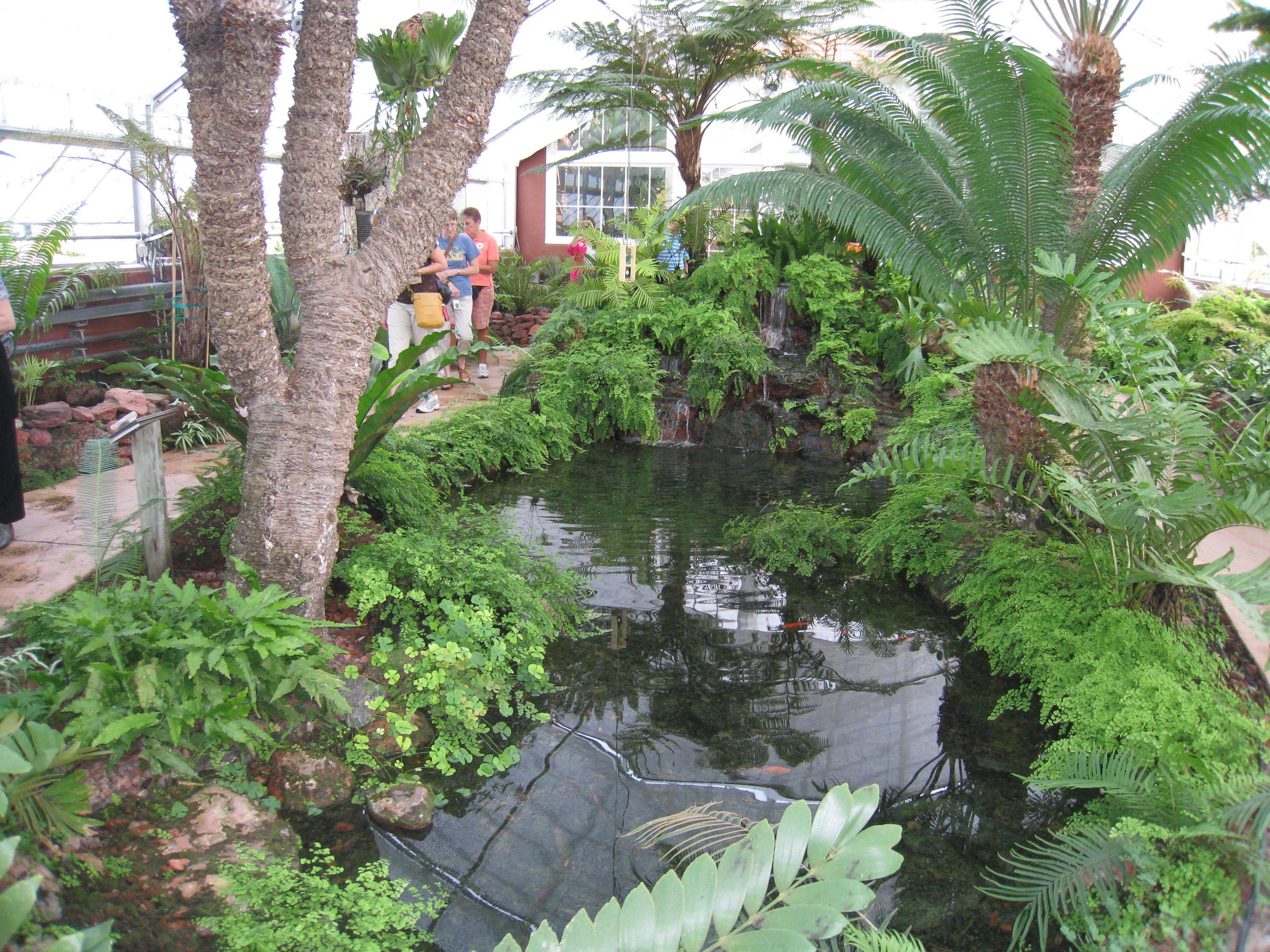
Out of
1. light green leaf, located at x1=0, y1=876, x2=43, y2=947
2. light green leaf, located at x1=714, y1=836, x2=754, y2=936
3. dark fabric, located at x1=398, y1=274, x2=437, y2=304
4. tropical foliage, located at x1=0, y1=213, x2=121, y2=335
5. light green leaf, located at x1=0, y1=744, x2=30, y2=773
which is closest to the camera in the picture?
light green leaf, located at x1=0, y1=876, x2=43, y2=947

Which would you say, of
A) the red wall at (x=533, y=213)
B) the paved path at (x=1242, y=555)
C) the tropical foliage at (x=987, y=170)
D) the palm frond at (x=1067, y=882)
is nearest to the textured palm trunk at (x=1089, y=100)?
the tropical foliage at (x=987, y=170)

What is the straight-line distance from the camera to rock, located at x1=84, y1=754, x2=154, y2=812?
2535 millimetres

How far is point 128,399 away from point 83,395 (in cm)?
28

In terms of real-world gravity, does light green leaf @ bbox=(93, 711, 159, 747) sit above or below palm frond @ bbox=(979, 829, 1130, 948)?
above

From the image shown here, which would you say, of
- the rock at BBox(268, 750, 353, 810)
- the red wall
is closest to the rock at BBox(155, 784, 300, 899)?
the rock at BBox(268, 750, 353, 810)

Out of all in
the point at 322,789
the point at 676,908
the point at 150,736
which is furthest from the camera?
the point at 322,789

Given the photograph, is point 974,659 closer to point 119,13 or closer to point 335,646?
point 335,646

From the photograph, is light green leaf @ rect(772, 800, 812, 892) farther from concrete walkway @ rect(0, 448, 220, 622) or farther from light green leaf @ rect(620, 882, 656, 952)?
concrete walkway @ rect(0, 448, 220, 622)

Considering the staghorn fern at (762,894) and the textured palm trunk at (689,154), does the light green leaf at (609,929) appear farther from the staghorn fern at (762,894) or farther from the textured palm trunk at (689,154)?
the textured palm trunk at (689,154)

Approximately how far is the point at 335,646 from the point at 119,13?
292 inches

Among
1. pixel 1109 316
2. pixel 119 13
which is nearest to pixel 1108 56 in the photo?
pixel 1109 316

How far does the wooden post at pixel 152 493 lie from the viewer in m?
3.60

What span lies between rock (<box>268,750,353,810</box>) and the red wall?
49.4 feet

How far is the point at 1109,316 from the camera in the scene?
363 cm
